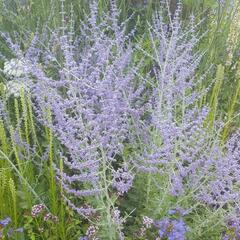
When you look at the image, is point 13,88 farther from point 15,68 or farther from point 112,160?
point 112,160

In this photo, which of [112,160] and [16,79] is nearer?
[112,160]

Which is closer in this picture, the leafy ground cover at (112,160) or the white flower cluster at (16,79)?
the leafy ground cover at (112,160)

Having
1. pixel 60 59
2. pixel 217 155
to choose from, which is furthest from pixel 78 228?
pixel 60 59

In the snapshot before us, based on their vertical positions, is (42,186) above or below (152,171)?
below

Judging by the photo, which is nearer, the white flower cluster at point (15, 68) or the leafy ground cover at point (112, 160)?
the leafy ground cover at point (112, 160)

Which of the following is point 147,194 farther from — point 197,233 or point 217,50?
point 217,50

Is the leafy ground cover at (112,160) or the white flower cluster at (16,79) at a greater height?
the white flower cluster at (16,79)

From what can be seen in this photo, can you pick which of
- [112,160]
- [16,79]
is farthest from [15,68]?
[112,160]

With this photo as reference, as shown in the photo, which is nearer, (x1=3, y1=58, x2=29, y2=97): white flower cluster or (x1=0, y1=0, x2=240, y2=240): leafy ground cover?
(x1=0, y1=0, x2=240, y2=240): leafy ground cover

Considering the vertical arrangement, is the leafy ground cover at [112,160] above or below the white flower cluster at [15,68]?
below

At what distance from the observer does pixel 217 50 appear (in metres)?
3.68

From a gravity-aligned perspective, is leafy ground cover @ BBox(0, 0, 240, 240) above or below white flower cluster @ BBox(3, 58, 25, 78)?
below

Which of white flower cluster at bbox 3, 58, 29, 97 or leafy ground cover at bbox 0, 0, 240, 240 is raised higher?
white flower cluster at bbox 3, 58, 29, 97

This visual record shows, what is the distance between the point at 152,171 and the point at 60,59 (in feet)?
4.08
